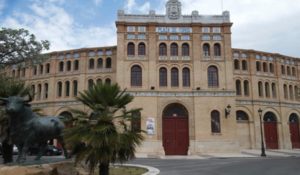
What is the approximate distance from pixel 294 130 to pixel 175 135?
704 inches

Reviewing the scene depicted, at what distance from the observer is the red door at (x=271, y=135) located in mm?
38406

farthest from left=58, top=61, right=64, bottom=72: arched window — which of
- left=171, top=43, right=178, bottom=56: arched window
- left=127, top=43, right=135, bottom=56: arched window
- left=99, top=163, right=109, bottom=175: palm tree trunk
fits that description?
left=99, top=163, right=109, bottom=175: palm tree trunk

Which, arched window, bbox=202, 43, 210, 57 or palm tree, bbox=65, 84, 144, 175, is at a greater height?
arched window, bbox=202, 43, 210, 57

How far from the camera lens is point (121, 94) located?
39.0ft

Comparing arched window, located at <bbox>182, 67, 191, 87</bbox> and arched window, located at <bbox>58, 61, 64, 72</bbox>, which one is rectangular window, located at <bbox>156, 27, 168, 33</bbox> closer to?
arched window, located at <bbox>182, 67, 191, 87</bbox>

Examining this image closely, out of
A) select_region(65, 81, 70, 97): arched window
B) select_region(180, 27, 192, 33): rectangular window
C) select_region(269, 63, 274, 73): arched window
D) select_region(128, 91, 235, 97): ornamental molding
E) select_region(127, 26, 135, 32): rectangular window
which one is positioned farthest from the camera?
select_region(269, 63, 274, 73): arched window

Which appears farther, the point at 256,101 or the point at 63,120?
the point at 256,101

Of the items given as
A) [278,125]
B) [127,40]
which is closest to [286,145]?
[278,125]

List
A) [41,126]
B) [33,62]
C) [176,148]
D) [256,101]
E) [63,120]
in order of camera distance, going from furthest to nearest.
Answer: [256,101], [176,148], [33,62], [63,120], [41,126]

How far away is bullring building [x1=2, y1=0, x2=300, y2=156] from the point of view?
32406mm

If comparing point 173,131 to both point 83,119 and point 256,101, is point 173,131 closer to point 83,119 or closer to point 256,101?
point 256,101

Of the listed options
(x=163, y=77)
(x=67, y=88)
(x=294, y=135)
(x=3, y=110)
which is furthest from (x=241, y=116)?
(x=3, y=110)

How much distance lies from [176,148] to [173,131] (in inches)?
71.6

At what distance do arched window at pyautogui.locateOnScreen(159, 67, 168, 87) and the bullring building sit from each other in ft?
0.37
